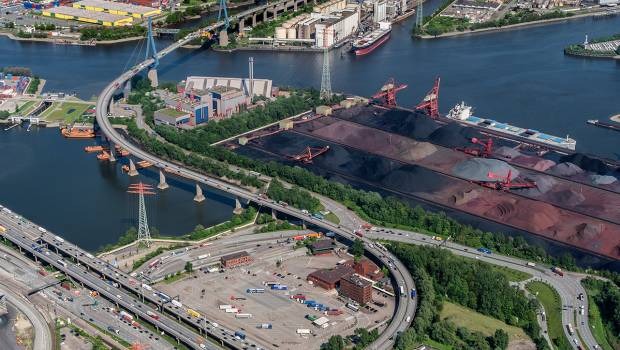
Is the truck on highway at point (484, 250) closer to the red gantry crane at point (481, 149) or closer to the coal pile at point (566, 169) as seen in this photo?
the coal pile at point (566, 169)

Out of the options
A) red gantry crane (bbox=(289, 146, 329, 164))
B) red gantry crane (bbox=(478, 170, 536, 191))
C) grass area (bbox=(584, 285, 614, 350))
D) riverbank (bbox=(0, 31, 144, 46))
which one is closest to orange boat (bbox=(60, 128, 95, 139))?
red gantry crane (bbox=(289, 146, 329, 164))

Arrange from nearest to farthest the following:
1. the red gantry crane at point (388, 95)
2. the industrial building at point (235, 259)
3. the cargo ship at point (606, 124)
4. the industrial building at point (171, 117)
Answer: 1. the industrial building at point (235, 259)
2. the industrial building at point (171, 117)
3. the cargo ship at point (606, 124)
4. the red gantry crane at point (388, 95)

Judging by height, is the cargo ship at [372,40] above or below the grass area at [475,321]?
above

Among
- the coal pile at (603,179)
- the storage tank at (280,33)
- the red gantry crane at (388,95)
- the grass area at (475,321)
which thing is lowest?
the grass area at (475,321)

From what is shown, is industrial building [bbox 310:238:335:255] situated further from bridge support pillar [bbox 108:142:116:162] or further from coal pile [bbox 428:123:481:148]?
bridge support pillar [bbox 108:142:116:162]

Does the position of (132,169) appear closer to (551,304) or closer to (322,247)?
(322,247)

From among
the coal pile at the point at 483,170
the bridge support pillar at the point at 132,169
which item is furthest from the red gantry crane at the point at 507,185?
the bridge support pillar at the point at 132,169
